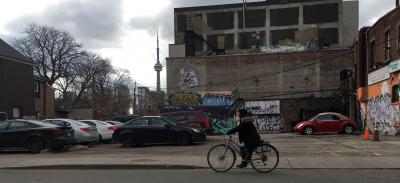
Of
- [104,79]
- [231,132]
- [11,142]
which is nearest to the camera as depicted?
[231,132]

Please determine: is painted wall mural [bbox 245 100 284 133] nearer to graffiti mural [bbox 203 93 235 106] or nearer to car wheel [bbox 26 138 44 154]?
graffiti mural [bbox 203 93 235 106]

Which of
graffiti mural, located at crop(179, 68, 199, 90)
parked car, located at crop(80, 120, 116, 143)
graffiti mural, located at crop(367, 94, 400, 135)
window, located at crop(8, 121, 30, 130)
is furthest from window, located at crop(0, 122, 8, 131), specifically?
graffiti mural, located at crop(179, 68, 199, 90)

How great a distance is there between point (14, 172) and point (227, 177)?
580 centimetres

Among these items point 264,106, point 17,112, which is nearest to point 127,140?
point 17,112

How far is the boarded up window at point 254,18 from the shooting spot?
2857 inches

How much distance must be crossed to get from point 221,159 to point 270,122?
35761 millimetres

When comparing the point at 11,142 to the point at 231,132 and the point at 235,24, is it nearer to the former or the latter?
the point at 231,132

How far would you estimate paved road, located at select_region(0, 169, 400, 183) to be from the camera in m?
11.9

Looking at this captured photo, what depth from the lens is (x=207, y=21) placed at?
2940 inches

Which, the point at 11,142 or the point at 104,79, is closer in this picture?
the point at 11,142

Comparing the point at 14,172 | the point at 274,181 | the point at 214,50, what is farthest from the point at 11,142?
the point at 214,50

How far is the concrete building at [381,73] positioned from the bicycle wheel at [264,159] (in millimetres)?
17137

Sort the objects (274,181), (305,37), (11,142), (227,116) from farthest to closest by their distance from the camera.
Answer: (305,37) → (227,116) → (11,142) → (274,181)

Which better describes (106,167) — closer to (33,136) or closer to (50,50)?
(33,136)
